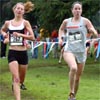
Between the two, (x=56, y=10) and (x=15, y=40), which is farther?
(x=56, y=10)

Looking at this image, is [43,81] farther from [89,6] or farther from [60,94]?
[89,6]

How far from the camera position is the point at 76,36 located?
8844mm

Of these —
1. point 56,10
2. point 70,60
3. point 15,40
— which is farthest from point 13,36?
point 56,10

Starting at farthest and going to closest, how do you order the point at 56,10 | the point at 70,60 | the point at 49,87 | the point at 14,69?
1. the point at 56,10
2. the point at 49,87
3. the point at 70,60
4. the point at 14,69

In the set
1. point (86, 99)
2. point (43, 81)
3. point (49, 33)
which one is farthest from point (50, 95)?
point (49, 33)

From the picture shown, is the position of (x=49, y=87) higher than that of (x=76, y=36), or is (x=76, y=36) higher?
(x=76, y=36)

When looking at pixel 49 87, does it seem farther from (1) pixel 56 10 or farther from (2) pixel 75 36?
(1) pixel 56 10

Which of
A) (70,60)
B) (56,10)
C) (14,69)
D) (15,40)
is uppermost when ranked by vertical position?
(15,40)

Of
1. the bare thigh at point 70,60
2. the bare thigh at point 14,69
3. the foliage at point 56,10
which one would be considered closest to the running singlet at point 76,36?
the bare thigh at point 70,60

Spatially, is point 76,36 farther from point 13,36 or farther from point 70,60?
point 13,36

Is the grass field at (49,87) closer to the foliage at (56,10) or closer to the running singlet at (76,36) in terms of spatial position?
the running singlet at (76,36)

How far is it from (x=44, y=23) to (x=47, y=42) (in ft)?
15.1

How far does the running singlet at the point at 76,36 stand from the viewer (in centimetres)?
886

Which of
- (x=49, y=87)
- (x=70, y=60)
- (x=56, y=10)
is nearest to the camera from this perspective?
(x=70, y=60)
